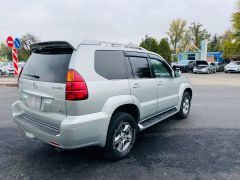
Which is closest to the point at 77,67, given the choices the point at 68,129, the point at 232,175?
the point at 68,129

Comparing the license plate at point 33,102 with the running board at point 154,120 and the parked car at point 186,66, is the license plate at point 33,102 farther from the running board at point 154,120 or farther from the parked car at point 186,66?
the parked car at point 186,66

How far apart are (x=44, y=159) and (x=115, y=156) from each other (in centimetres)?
116

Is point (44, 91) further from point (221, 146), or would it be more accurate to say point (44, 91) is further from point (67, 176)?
point (221, 146)

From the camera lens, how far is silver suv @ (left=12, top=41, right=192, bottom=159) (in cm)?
261

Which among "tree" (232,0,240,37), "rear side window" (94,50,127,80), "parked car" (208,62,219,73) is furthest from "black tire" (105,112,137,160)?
"tree" (232,0,240,37)

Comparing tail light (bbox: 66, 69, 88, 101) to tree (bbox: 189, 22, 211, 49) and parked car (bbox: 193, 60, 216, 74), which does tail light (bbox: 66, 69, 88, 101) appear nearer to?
parked car (bbox: 193, 60, 216, 74)

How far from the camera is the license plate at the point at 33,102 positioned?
2934 millimetres

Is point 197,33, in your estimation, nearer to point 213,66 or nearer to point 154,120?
point 213,66

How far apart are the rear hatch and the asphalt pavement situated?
70 cm

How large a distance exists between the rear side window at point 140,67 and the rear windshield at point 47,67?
1.24 m

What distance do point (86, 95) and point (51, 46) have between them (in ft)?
3.30

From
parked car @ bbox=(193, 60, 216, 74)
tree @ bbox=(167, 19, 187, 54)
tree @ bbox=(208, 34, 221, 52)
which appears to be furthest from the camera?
tree @ bbox=(208, 34, 221, 52)

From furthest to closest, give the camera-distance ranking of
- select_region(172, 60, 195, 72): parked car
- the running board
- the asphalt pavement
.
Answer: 1. select_region(172, 60, 195, 72): parked car
2. the running board
3. the asphalt pavement

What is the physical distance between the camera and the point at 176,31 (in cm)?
5341
